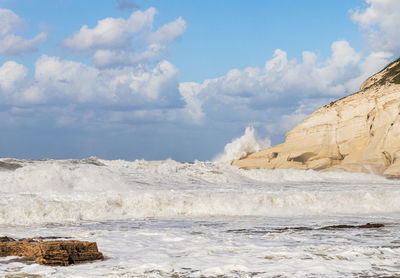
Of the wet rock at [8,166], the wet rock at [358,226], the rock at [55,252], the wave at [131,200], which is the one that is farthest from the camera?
the wet rock at [8,166]

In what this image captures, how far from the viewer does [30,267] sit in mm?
7070

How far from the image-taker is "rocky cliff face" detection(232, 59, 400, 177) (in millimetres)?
27375

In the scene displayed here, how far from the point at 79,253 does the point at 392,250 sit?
506 centimetres

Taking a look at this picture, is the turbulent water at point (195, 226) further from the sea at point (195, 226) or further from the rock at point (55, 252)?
the rock at point (55, 252)

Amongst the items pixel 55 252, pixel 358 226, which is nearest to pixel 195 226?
pixel 358 226

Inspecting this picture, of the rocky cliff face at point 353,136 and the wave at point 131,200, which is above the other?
the rocky cliff face at point 353,136

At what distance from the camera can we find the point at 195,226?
12.1 meters

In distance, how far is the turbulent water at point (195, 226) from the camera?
23.1 feet

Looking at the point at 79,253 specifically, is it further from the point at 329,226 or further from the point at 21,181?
the point at 21,181

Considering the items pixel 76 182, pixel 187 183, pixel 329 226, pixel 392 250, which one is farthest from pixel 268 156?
pixel 392 250

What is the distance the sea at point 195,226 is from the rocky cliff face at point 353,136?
143 inches

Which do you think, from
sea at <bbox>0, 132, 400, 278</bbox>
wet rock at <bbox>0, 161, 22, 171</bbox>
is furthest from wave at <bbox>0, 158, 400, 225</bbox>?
wet rock at <bbox>0, 161, 22, 171</bbox>

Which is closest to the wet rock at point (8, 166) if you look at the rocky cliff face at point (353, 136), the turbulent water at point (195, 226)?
the turbulent water at point (195, 226)

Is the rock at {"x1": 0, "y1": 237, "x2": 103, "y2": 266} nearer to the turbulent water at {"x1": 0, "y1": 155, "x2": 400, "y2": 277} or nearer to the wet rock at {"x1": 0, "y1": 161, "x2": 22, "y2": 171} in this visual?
the turbulent water at {"x1": 0, "y1": 155, "x2": 400, "y2": 277}
